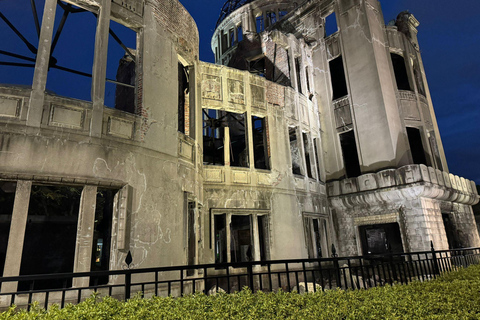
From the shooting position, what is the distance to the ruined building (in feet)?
22.6

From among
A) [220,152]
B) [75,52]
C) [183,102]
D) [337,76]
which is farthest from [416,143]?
[75,52]

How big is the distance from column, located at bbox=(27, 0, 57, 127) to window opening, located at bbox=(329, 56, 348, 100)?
15.2 m

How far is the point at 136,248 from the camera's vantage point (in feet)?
23.5

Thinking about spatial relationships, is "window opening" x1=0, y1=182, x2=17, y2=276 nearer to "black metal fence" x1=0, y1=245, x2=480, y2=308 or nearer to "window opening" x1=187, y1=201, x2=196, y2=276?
"black metal fence" x1=0, y1=245, x2=480, y2=308

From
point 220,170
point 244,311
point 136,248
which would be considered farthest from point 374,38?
point 244,311

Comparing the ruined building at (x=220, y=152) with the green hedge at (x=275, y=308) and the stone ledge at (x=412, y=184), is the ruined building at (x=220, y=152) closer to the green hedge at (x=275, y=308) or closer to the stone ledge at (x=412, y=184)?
the stone ledge at (x=412, y=184)

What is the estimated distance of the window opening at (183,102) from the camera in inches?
431

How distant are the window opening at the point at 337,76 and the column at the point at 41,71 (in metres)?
15.2

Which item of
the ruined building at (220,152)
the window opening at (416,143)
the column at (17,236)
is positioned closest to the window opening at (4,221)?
the ruined building at (220,152)

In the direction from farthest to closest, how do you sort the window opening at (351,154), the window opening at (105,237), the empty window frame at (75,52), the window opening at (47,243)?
1. the empty window frame at (75,52)
2. the window opening at (351,154)
3. the window opening at (47,243)
4. the window opening at (105,237)

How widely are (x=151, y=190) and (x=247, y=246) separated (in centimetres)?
1229

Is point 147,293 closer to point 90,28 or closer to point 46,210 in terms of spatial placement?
point 46,210

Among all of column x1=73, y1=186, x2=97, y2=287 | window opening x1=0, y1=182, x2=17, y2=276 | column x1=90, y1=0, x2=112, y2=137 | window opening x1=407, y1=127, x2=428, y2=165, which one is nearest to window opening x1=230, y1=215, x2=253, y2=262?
window opening x1=407, y1=127, x2=428, y2=165

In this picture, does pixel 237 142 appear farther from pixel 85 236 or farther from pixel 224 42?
pixel 85 236
